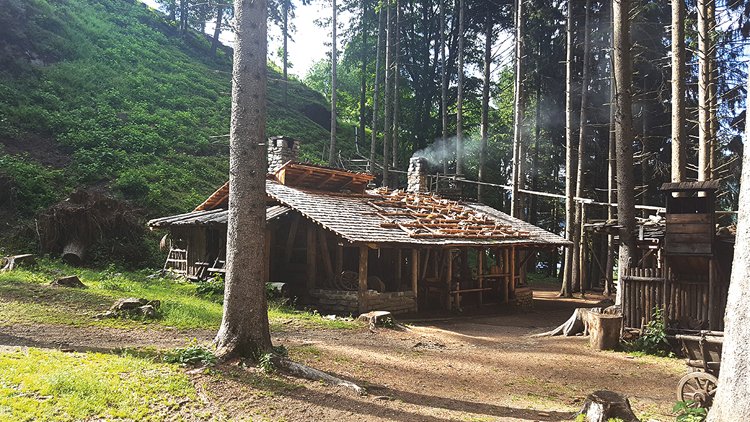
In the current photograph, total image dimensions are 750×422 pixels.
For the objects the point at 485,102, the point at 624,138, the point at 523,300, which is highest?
the point at 485,102

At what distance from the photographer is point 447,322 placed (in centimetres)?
1365

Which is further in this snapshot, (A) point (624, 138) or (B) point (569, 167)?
(B) point (569, 167)

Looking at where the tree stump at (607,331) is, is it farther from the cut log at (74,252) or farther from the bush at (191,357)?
the cut log at (74,252)

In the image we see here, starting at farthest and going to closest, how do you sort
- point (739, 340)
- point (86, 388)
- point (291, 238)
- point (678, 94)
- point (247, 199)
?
point (291, 238) → point (678, 94) → point (247, 199) → point (86, 388) → point (739, 340)

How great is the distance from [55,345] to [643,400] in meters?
8.43

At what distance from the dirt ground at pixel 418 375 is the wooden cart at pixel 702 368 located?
48cm

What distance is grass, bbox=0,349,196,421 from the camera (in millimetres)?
4629

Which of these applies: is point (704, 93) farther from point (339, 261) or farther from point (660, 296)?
point (339, 261)

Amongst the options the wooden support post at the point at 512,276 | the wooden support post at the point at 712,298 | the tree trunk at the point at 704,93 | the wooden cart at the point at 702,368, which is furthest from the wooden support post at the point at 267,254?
the tree trunk at the point at 704,93

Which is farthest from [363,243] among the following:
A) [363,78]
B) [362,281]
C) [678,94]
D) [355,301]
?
[363,78]

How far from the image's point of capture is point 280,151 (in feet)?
54.9

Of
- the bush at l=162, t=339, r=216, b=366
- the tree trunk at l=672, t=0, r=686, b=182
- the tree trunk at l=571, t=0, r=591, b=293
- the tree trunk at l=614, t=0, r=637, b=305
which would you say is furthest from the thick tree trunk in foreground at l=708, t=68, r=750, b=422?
the tree trunk at l=571, t=0, r=591, b=293

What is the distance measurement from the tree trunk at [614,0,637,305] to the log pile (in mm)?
5310

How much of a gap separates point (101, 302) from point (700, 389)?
429 inches
